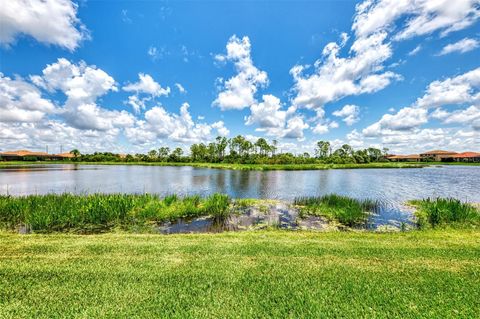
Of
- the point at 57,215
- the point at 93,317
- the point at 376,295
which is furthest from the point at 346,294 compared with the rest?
the point at 57,215

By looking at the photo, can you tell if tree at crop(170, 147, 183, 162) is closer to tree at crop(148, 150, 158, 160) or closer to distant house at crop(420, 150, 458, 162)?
tree at crop(148, 150, 158, 160)

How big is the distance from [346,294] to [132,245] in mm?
5250

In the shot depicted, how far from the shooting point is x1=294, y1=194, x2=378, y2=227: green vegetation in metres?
11.5

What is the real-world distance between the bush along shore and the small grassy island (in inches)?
115

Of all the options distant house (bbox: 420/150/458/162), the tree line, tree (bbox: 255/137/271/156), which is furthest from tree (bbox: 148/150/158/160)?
distant house (bbox: 420/150/458/162)

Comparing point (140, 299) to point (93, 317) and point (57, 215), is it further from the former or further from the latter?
point (57, 215)

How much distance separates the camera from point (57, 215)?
379 inches

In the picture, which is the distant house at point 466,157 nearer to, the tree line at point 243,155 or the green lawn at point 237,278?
the tree line at point 243,155

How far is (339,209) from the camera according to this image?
41.3 ft

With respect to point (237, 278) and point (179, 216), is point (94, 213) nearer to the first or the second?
point (179, 216)

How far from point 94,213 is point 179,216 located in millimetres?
3898

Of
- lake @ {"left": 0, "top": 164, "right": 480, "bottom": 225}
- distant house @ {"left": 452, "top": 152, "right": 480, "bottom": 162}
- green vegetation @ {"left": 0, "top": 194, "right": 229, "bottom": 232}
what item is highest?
distant house @ {"left": 452, "top": 152, "right": 480, "bottom": 162}

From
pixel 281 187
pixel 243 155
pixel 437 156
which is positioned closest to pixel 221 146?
pixel 243 155

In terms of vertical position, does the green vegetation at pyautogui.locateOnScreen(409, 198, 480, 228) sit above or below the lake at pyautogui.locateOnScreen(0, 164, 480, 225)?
above
